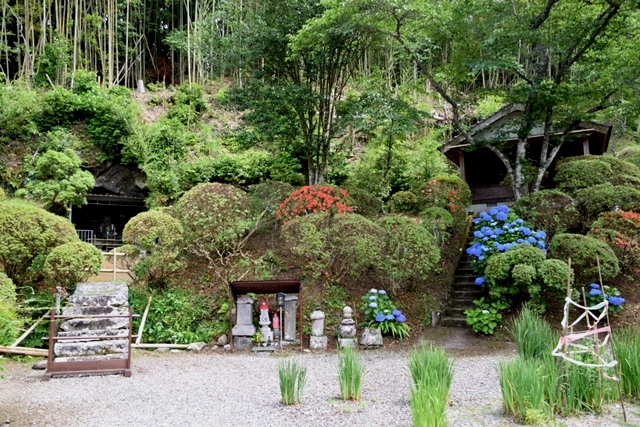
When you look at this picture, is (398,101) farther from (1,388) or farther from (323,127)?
(1,388)

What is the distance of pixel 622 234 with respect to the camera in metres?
8.05

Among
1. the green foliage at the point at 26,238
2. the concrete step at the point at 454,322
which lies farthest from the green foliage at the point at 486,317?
the green foliage at the point at 26,238

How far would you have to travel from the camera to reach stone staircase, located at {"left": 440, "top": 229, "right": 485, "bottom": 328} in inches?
328

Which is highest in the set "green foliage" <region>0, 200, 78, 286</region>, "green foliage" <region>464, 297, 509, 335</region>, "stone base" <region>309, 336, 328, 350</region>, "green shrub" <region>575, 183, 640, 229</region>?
"green shrub" <region>575, 183, 640, 229</region>

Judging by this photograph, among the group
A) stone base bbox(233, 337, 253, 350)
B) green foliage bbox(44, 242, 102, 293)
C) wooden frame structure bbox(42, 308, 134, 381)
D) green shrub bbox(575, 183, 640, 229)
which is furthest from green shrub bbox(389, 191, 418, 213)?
wooden frame structure bbox(42, 308, 134, 381)

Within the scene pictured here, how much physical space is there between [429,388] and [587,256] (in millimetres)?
5300

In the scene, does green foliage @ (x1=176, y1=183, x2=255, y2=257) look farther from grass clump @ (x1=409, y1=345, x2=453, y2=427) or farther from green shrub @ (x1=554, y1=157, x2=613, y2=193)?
green shrub @ (x1=554, y1=157, x2=613, y2=193)

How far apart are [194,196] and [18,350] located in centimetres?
418

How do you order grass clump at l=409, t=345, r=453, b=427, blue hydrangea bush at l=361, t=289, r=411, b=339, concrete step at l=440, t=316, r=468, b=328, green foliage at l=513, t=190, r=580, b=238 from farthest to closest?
green foliage at l=513, t=190, r=580, b=238
concrete step at l=440, t=316, r=468, b=328
blue hydrangea bush at l=361, t=289, r=411, b=339
grass clump at l=409, t=345, r=453, b=427

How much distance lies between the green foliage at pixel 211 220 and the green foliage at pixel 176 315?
1012 mm

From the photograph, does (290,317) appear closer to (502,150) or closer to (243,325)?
(243,325)

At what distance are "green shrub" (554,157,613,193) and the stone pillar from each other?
649 cm

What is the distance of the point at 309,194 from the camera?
30.3 feet

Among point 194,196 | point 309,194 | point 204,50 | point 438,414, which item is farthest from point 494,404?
point 204,50
